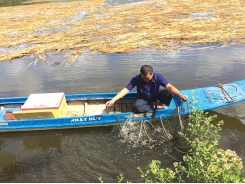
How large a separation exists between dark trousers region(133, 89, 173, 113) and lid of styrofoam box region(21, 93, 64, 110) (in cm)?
239

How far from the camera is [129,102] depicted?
730cm

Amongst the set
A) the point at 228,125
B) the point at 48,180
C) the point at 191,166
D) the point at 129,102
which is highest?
the point at 191,166

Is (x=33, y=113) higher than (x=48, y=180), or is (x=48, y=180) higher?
(x=33, y=113)

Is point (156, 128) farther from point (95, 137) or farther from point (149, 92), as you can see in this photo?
point (95, 137)

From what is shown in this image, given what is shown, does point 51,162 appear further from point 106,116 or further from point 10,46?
point 10,46

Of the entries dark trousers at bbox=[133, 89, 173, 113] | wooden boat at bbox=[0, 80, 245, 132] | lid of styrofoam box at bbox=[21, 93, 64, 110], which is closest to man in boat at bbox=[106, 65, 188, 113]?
dark trousers at bbox=[133, 89, 173, 113]

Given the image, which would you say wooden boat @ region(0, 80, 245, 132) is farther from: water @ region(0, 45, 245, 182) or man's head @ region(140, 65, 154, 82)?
man's head @ region(140, 65, 154, 82)

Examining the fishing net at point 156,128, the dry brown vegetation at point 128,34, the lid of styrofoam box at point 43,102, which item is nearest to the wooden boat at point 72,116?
the lid of styrofoam box at point 43,102

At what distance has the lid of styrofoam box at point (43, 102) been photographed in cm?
625

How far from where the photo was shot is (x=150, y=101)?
6375mm

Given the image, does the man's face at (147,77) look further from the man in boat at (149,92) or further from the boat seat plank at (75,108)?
the boat seat plank at (75,108)

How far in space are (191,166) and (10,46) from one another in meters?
17.3

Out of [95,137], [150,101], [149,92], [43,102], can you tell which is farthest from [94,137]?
[149,92]

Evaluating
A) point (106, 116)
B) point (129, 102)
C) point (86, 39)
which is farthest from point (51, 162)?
point (86, 39)
